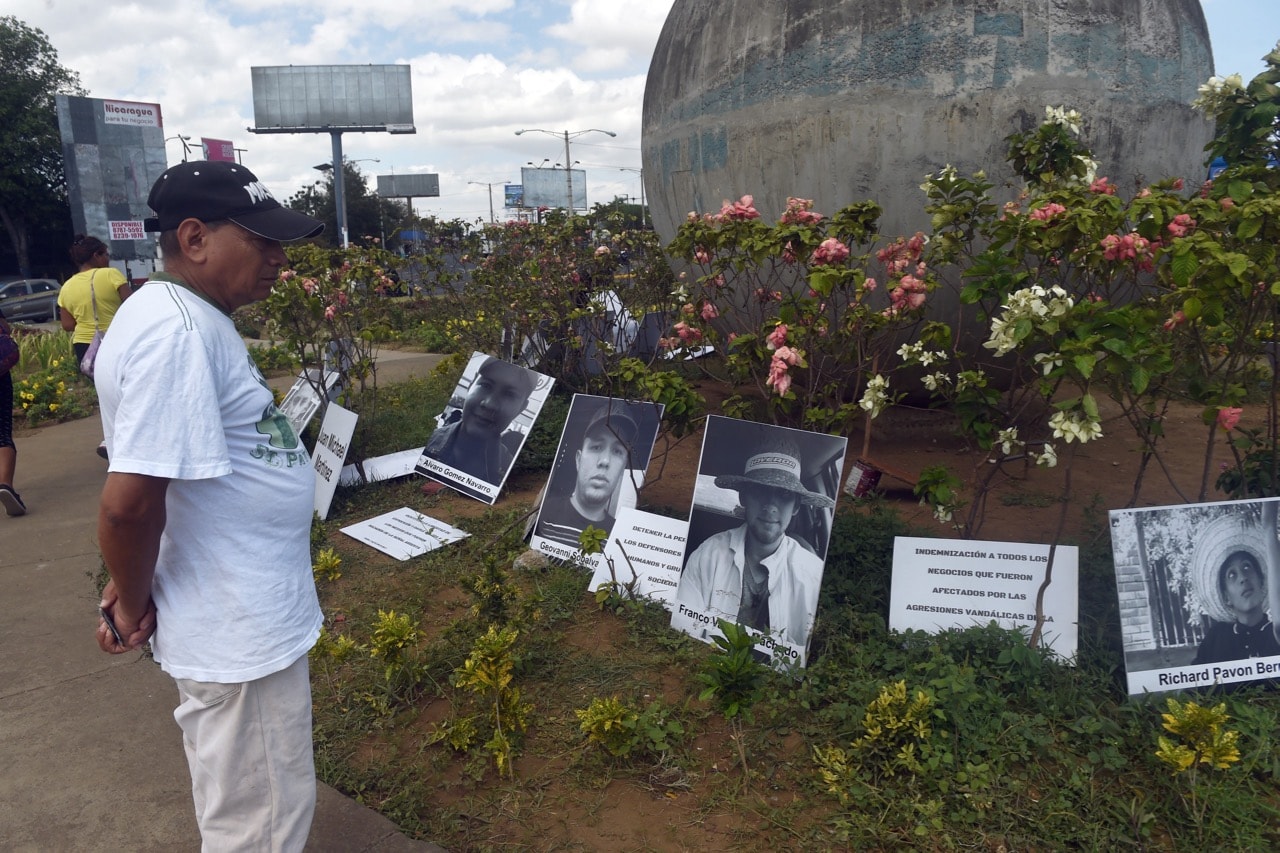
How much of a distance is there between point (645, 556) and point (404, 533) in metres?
1.60

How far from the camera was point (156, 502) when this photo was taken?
5.78 ft

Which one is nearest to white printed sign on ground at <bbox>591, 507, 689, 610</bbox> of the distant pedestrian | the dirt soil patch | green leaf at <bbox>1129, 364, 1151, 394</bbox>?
the dirt soil patch

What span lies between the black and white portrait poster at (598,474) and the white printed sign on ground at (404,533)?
1.82 feet

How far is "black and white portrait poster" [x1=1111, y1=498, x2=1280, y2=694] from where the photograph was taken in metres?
2.93

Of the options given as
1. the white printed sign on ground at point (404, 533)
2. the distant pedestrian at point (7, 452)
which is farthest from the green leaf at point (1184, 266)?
the distant pedestrian at point (7, 452)

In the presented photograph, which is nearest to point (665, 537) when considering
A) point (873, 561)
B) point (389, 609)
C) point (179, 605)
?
point (873, 561)

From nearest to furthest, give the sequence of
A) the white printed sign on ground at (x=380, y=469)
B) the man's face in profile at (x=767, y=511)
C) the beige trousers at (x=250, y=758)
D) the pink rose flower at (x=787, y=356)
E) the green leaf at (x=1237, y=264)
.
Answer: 1. the beige trousers at (x=250, y=758)
2. the green leaf at (x=1237, y=264)
3. the pink rose flower at (x=787, y=356)
4. the man's face in profile at (x=767, y=511)
5. the white printed sign on ground at (x=380, y=469)

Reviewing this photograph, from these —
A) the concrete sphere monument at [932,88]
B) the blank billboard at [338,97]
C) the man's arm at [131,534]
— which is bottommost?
the man's arm at [131,534]

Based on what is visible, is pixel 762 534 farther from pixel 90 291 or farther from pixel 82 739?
pixel 90 291

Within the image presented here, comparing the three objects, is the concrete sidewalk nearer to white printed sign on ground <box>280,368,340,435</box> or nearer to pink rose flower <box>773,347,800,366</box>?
white printed sign on ground <box>280,368,340,435</box>

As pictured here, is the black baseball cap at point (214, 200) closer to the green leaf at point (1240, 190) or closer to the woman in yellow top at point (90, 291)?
the green leaf at point (1240, 190)

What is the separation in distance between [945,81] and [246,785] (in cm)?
402

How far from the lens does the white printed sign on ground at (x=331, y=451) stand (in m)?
5.41

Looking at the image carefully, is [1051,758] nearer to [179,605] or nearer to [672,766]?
[672,766]
